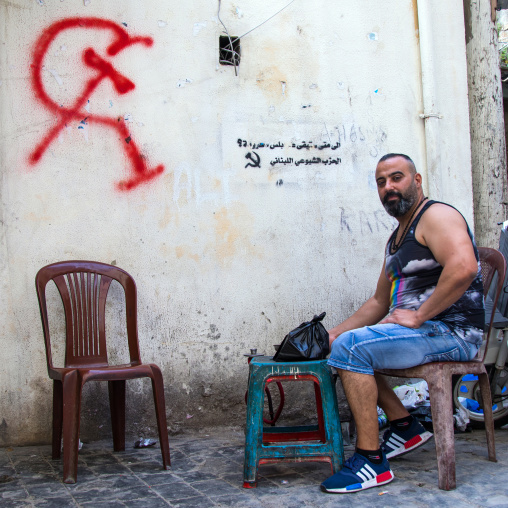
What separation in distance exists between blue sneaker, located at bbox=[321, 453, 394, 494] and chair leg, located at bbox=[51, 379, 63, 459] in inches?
64.6

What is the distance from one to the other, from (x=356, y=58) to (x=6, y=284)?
9.98 ft

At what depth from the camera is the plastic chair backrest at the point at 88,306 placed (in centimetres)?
355

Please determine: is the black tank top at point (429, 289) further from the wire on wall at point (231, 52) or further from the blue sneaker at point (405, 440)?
the wire on wall at point (231, 52)

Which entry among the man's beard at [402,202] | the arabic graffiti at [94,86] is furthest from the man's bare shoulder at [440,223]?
the arabic graffiti at [94,86]

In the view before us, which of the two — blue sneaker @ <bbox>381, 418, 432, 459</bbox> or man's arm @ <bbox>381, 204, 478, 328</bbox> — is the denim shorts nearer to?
man's arm @ <bbox>381, 204, 478, 328</bbox>

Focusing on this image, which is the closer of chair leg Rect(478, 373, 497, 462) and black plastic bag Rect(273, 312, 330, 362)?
black plastic bag Rect(273, 312, 330, 362)

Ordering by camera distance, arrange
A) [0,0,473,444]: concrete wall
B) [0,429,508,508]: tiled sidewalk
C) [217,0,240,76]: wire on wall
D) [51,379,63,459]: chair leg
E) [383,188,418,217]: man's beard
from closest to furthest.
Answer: [0,429,508,508]: tiled sidewalk < [383,188,418,217]: man's beard < [51,379,63,459]: chair leg < [0,0,473,444]: concrete wall < [217,0,240,76]: wire on wall

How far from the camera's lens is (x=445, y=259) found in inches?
110

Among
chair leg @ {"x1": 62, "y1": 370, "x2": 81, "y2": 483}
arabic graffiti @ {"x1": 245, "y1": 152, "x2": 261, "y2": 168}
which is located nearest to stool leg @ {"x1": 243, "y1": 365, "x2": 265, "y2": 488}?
chair leg @ {"x1": 62, "y1": 370, "x2": 81, "y2": 483}

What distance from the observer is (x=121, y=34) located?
13.0ft

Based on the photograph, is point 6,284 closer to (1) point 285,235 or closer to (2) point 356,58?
(1) point 285,235

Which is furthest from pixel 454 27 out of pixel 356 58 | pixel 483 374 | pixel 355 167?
pixel 483 374

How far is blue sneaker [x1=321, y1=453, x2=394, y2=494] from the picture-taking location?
2686 mm

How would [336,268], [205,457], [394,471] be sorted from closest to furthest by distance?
[394,471] → [205,457] → [336,268]
